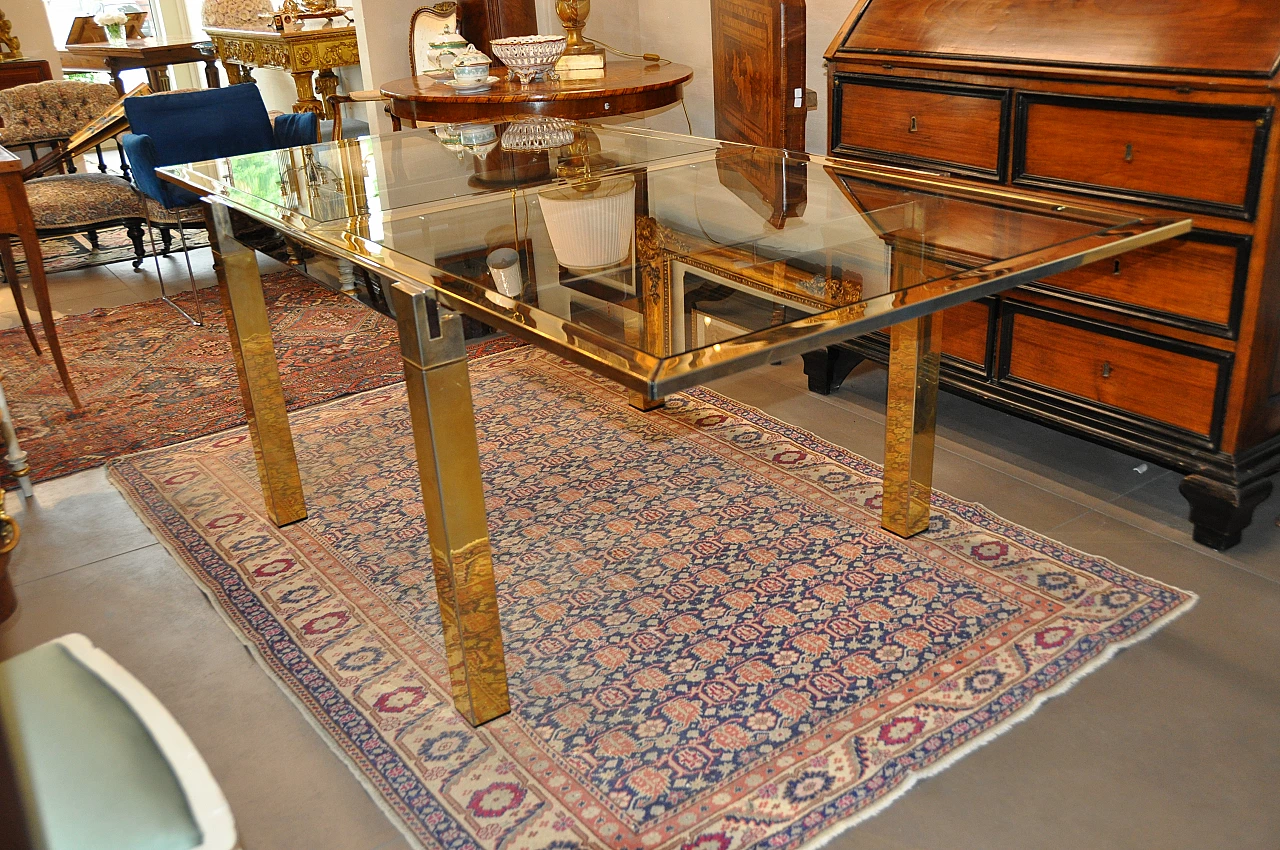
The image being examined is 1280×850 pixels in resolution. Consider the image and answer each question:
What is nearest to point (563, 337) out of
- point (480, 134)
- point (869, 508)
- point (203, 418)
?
point (869, 508)

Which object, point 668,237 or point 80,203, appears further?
point 80,203

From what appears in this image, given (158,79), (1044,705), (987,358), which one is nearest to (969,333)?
(987,358)

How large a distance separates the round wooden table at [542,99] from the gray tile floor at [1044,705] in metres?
1.29

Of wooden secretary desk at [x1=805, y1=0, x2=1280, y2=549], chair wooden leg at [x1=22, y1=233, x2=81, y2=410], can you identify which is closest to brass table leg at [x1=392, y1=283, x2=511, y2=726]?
wooden secretary desk at [x1=805, y1=0, x2=1280, y2=549]

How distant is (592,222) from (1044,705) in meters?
1.22

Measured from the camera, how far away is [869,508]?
2664 millimetres

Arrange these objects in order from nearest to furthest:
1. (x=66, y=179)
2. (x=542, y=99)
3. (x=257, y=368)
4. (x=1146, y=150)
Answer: (x=1146, y=150), (x=257, y=368), (x=542, y=99), (x=66, y=179)

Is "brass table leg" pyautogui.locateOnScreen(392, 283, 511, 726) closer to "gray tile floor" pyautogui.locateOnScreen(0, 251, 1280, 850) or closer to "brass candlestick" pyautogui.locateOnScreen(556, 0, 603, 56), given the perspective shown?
"gray tile floor" pyautogui.locateOnScreen(0, 251, 1280, 850)

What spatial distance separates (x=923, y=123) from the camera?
280 cm

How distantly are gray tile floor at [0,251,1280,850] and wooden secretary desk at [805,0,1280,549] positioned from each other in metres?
0.20

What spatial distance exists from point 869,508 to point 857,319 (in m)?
1.40

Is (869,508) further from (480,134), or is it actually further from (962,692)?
(480,134)

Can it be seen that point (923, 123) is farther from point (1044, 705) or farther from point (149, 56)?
point (149, 56)

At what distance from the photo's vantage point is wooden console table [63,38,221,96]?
714cm
